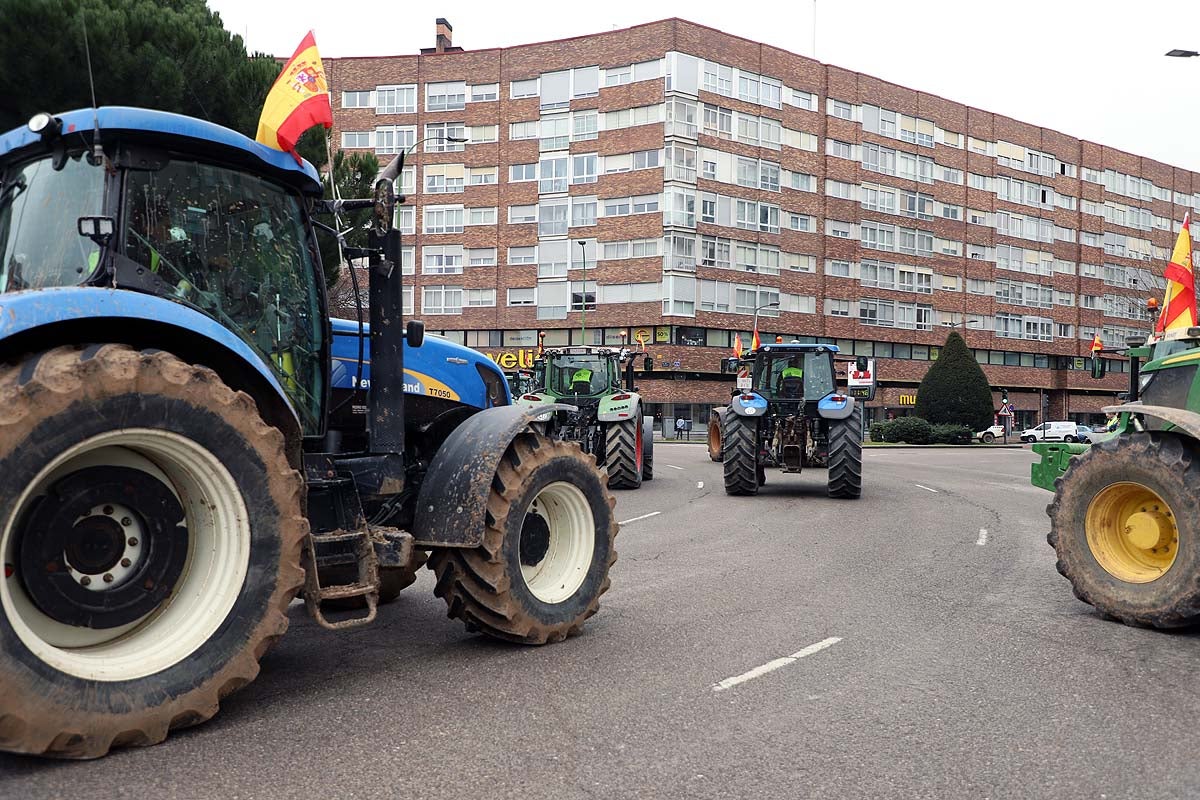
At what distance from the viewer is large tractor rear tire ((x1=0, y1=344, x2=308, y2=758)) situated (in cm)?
344

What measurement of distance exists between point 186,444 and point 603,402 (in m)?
14.7

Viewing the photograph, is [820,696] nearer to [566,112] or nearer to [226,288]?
[226,288]

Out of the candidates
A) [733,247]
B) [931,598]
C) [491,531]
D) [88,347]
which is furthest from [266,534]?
[733,247]

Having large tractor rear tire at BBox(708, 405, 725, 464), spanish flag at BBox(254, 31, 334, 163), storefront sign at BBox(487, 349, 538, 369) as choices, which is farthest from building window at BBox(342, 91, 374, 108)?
spanish flag at BBox(254, 31, 334, 163)

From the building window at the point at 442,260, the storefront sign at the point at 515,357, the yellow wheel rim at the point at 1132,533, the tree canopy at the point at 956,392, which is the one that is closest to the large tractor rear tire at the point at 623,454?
the yellow wheel rim at the point at 1132,533

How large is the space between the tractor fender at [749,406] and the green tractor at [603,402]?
7.00ft

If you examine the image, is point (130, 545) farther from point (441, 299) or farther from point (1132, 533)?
point (441, 299)

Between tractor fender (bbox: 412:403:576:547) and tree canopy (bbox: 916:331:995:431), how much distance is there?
5073 cm

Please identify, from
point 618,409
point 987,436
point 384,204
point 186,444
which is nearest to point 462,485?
point 384,204

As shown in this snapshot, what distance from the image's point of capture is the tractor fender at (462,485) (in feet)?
17.0

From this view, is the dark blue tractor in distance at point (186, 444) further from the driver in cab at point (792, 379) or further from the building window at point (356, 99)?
the building window at point (356, 99)

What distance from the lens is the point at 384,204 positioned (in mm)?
5051

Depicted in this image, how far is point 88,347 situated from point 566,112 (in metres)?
56.9

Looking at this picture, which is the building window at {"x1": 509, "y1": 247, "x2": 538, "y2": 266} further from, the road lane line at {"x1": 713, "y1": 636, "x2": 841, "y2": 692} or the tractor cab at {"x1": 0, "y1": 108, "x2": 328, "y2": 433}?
the tractor cab at {"x1": 0, "y1": 108, "x2": 328, "y2": 433}
